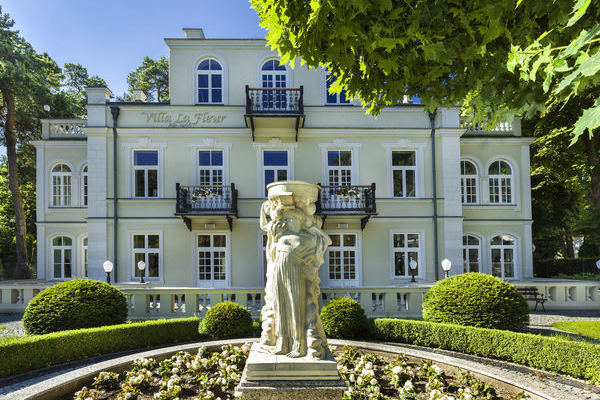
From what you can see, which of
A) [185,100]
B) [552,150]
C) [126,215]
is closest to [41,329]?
[126,215]

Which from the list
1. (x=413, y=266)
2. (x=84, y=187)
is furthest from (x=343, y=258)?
(x=84, y=187)

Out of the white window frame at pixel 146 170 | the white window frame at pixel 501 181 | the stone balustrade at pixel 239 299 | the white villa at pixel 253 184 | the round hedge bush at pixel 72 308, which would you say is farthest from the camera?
the white window frame at pixel 501 181

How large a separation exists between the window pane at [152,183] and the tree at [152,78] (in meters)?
21.5

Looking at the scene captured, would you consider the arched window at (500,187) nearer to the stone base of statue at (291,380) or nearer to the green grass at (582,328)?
the green grass at (582,328)

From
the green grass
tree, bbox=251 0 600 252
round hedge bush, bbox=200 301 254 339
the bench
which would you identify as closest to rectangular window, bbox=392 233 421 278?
the bench

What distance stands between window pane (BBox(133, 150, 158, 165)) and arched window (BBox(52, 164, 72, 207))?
14.7 ft

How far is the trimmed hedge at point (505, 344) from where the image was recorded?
6.22m

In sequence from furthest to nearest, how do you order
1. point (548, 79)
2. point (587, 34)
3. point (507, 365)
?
point (507, 365) → point (548, 79) → point (587, 34)

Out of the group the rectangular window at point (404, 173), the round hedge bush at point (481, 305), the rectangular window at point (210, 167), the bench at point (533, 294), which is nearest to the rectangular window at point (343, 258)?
the rectangular window at point (404, 173)

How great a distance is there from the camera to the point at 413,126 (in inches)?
670

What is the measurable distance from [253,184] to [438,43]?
500 inches

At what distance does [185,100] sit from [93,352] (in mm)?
12425

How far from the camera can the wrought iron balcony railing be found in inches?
628

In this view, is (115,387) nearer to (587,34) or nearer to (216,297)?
(216,297)
